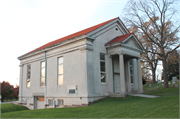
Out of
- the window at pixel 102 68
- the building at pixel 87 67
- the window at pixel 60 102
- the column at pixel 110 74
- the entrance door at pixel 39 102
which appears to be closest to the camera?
the building at pixel 87 67

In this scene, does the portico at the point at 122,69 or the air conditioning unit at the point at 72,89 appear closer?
the air conditioning unit at the point at 72,89

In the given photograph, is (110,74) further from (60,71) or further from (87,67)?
(60,71)

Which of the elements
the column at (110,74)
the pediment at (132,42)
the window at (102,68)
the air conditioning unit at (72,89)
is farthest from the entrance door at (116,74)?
the air conditioning unit at (72,89)

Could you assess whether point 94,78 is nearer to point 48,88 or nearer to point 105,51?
point 105,51

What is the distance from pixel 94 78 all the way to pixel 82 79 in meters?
1.17

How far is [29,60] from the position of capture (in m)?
24.1

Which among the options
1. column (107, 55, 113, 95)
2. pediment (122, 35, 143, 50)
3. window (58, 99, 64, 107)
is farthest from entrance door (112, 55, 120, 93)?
window (58, 99, 64, 107)

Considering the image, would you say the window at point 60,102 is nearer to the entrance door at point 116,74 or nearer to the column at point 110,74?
the column at point 110,74

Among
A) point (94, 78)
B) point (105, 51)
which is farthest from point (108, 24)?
point (94, 78)

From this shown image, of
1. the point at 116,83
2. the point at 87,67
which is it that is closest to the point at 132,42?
the point at 116,83

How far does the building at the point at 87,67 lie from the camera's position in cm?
1605

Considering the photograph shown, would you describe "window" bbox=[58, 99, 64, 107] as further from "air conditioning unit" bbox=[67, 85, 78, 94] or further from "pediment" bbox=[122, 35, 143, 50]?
"pediment" bbox=[122, 35, 143, 50]

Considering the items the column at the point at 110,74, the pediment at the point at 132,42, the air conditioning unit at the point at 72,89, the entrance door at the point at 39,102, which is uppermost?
the pediment at the point at 132,42

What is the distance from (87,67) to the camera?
15.7m
